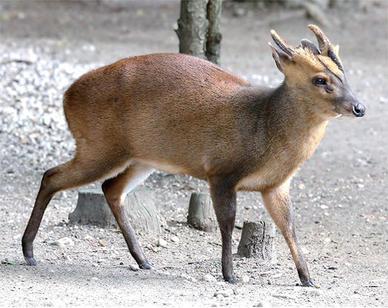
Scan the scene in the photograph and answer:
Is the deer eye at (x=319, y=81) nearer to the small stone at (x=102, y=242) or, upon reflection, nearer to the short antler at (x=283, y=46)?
the short antler at (x=283, y=46)

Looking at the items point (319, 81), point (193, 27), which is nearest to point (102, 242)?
point (319, 81)

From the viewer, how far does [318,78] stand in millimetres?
6535

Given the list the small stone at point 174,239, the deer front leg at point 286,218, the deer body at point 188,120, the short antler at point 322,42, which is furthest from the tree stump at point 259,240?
the short antler at point 322,42

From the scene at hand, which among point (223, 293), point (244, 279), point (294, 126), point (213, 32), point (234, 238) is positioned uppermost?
point (294, 126)

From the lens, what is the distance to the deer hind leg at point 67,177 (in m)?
6.98

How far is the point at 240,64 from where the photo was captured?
14805mm

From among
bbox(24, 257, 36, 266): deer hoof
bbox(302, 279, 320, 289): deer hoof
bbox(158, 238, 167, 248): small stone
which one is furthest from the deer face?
bbox(24, 257, 36, 266): deer hoof

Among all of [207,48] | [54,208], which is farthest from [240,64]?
[54,208]

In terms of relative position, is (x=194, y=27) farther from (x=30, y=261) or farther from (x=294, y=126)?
(x=30, y=261)

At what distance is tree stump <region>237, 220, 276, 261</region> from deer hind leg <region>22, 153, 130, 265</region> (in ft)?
3.51

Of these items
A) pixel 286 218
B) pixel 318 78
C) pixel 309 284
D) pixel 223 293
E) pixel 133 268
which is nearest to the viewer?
pixel 223 293

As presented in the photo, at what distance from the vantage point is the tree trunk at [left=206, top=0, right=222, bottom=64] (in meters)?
9.77

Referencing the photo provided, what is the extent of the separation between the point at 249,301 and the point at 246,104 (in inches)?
52.2

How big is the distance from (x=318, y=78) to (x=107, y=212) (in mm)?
2243
